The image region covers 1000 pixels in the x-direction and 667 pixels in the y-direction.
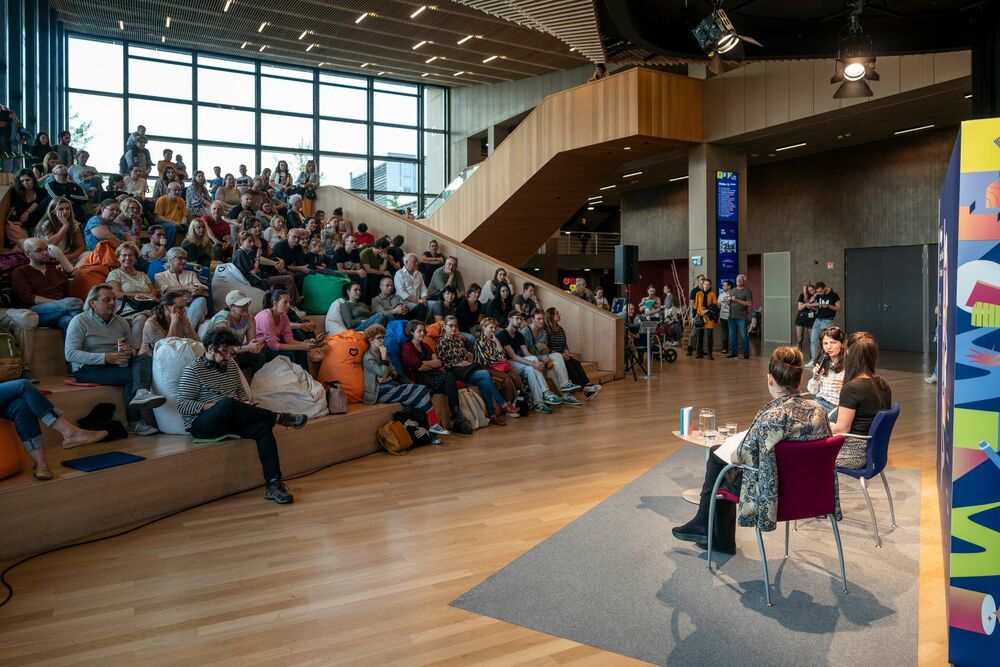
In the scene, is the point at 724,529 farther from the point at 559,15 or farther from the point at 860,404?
the point at 559,15

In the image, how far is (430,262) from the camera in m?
10.3

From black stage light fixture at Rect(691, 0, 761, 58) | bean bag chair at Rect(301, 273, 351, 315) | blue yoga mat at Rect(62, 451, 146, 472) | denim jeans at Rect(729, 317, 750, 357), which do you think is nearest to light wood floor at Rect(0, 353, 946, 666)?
blue yoga mat at Rect(62, 451, 146, 472)

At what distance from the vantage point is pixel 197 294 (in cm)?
652

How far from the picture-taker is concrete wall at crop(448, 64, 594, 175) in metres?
19.1

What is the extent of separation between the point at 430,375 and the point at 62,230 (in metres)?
3.76

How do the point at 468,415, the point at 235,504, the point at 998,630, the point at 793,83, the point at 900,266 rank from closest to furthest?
the point at 998,630
the point at 235,504
the point at 468,415
the point at 793,83
the point at 900,266

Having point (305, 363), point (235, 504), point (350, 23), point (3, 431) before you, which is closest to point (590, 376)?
point (305, 363)

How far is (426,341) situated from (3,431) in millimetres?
4160

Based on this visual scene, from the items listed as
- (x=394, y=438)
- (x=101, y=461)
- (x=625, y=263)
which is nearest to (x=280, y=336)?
(x=394, y=438)

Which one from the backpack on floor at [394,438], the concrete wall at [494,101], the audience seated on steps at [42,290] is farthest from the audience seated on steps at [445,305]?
the concrete wall at [494,101]

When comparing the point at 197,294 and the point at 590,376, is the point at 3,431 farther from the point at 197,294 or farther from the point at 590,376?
the point at 590,376

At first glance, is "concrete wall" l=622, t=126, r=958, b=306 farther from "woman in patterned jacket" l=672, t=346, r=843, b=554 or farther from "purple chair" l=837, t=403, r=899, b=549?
"woman in patterned jacket" l=672, t=346, r=843, b=554

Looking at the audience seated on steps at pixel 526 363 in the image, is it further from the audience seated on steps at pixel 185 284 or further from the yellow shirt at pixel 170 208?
the yellow shirt at pixel 170 208

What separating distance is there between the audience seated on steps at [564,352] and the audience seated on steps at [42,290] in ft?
17.4
